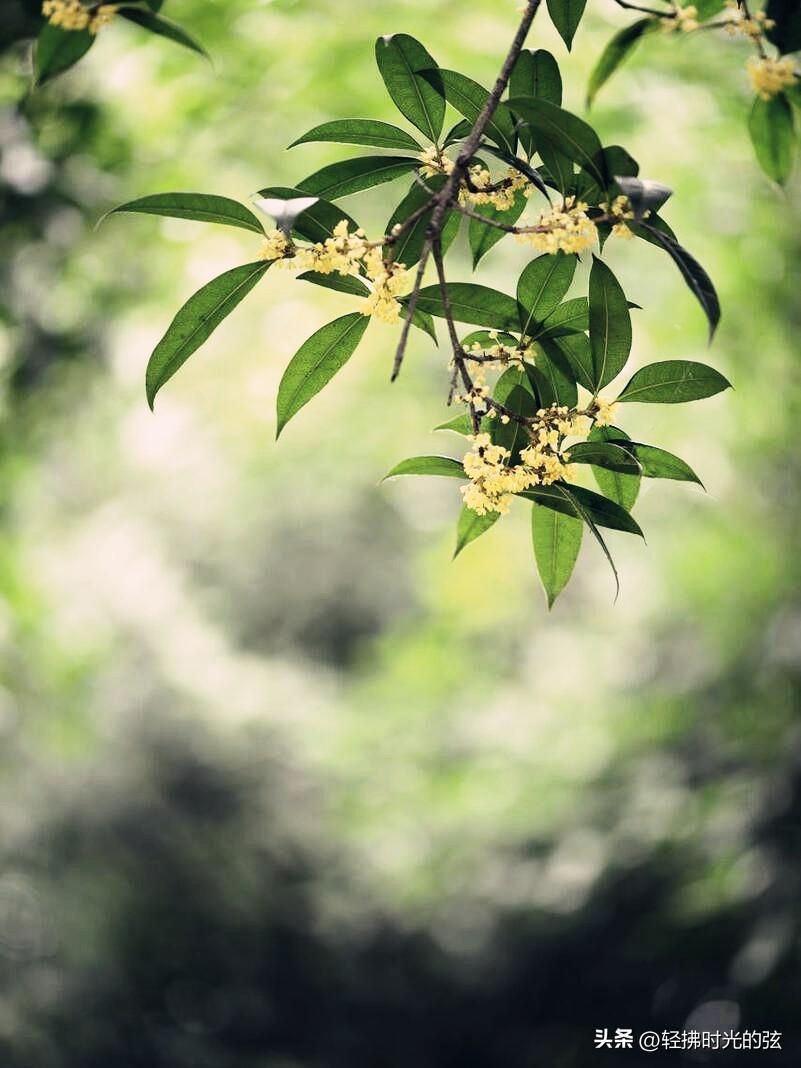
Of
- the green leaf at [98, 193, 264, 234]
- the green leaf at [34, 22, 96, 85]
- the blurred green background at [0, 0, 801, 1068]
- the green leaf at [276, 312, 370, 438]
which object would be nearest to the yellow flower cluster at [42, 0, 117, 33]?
the green leaf at [34, 22, 96, 85]

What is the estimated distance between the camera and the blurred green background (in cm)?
189

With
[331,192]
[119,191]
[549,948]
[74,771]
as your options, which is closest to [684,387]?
[331,192]

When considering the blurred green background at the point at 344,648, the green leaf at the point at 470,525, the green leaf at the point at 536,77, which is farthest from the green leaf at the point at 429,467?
the blurred green background at the point at 344,648

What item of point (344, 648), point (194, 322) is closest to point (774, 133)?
point (194, 322)

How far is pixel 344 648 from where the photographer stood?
4.54m

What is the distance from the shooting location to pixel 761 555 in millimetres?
2510

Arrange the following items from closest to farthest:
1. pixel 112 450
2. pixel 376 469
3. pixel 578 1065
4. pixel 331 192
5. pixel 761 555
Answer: pixel 331 192 < pixel 761 555 < pixel 578 1065 < pixel 112 450 < pixel 376 469

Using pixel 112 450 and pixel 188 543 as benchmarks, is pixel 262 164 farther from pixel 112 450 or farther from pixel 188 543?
pixel 188 543

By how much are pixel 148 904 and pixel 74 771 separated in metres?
0.60

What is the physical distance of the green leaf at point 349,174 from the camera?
59 centimetres

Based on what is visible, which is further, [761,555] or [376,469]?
[376,469]

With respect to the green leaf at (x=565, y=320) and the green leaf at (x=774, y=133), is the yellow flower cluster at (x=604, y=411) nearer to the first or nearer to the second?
the green leaf at (x=565, y=320)

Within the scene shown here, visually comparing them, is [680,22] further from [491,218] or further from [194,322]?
[194,322]

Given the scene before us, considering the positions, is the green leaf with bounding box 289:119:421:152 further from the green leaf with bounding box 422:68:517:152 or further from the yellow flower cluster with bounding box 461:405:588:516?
the yellow flower cluster with bounding box 461:405:588:516
